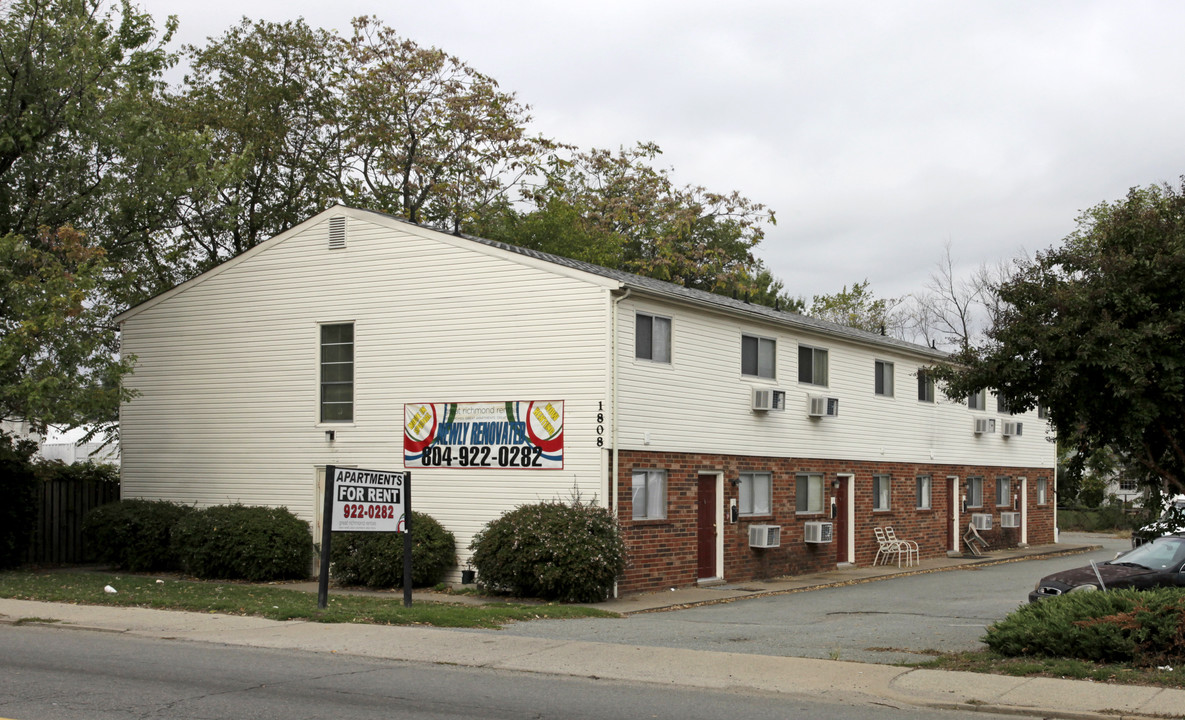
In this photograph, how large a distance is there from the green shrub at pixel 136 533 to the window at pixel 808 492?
1274 cm

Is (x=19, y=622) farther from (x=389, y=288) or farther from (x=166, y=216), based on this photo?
(x=166, y=216)

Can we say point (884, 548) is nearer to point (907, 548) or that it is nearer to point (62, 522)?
point (907, 548)

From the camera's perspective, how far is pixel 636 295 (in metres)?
20.4

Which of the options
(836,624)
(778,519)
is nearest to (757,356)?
(778,519)

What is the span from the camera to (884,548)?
28688 mm

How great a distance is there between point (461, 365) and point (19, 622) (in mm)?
8644

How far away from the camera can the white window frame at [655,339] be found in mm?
→ 20703

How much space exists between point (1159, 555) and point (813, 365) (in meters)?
9.69

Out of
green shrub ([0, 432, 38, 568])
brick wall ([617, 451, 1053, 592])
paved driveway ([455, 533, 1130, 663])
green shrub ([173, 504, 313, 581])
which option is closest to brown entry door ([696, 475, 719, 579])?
brick wall ([617, 451, 1053, 592])

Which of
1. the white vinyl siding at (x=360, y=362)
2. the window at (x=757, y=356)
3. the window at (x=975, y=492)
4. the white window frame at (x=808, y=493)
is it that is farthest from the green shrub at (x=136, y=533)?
the window at (x=975, y=492)

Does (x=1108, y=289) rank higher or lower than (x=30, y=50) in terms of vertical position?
lower

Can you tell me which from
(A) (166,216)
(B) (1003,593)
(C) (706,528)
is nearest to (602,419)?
(C) (706,528)

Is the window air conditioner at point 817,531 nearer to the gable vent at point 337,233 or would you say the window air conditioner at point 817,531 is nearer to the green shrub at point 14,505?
the gable vent at point 337,233

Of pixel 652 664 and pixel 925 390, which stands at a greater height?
pixel 925 390
